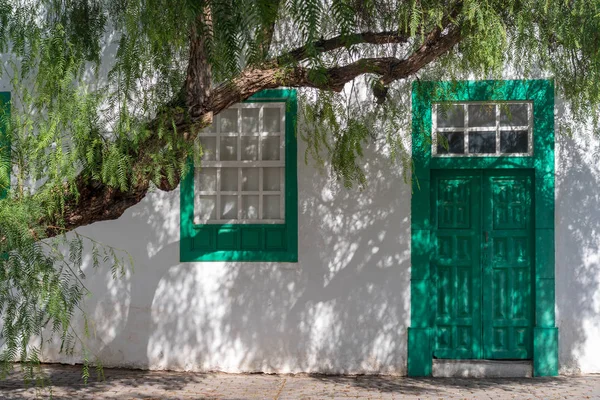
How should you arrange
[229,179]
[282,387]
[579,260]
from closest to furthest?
[282,387] → [579,260] → [229,179]

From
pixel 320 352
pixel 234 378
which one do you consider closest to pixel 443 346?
pixel 320 352

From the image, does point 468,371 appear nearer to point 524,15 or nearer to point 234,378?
point 234,378

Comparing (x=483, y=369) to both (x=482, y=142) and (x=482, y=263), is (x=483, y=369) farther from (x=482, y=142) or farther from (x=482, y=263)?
(x=482, y=142)

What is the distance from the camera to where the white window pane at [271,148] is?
820cm

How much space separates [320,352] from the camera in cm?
807

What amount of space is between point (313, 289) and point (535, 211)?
2.26m

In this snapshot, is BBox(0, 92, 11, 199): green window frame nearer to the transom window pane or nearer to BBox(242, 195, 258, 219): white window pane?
the transom window pane

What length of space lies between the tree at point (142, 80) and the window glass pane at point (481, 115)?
1.43 m

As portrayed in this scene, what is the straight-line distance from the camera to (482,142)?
8.08 meters

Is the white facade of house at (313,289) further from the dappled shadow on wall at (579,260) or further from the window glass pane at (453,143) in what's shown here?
the window glass pane at (453,143)

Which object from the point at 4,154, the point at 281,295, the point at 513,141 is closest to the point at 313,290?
the point at 281,295

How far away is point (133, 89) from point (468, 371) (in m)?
4.25

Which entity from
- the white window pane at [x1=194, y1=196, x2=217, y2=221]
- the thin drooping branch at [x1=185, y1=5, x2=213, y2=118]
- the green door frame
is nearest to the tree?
the thin drooping branch at [x1=185, y1=5, x2=213, y2=118]

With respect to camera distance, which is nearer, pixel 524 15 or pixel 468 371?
pixel 524 15
